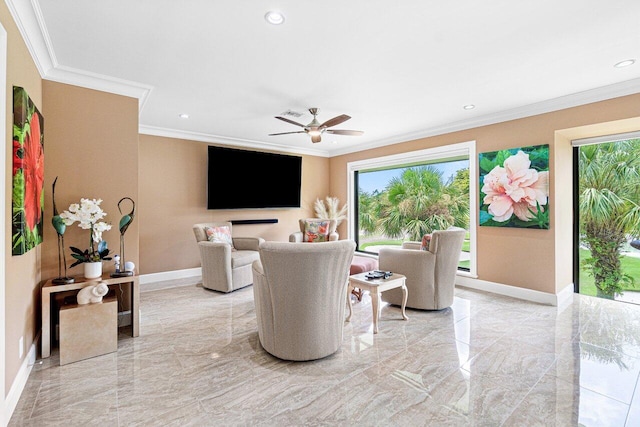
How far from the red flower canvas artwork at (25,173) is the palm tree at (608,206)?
19.9 ft

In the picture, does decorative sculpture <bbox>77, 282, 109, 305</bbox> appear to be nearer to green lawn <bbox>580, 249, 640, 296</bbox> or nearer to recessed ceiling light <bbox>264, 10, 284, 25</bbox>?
recessed ceiling light <bbox>264, 10, 284, 25</bbox>

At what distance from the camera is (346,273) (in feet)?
8.49

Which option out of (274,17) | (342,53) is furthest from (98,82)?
(342,53)

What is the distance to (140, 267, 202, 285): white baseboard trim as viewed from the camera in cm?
495

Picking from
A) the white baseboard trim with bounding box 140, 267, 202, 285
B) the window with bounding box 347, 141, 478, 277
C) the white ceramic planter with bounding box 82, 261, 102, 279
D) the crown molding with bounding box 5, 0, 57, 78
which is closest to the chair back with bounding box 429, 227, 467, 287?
the window with bounding box 347, 141, 478, 277

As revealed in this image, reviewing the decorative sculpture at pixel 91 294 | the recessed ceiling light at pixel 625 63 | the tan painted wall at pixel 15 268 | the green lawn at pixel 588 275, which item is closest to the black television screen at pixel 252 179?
the decorative sculpture at pixel 91 294

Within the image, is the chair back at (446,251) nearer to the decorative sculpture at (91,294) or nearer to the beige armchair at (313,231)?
the beige armchair at (313,231)

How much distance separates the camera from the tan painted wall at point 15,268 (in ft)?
6.07

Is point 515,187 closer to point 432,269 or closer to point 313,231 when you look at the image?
point 432,269

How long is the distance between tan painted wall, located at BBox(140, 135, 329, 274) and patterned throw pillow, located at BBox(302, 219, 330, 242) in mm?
1212

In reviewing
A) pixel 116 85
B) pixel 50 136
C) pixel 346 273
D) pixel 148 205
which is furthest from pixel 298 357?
pixel 148 205

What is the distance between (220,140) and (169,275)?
2.54 meters

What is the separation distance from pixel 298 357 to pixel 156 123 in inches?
164

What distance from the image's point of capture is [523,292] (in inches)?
163
